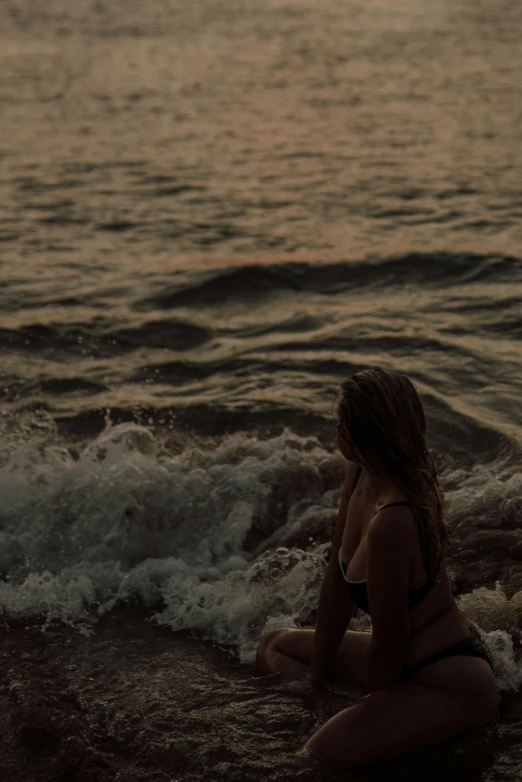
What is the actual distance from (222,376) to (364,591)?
18.7 feet

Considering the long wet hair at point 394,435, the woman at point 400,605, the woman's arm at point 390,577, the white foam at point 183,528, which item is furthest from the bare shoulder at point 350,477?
the white foam at point 183,528

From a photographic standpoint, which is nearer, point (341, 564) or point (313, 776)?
point (313, 776)

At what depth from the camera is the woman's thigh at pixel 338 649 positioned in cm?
518

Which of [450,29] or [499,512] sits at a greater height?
[450,29]

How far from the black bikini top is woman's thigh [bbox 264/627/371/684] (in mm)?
567

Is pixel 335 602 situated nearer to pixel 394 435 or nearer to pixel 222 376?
pixel 394 435

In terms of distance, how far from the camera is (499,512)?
714cm

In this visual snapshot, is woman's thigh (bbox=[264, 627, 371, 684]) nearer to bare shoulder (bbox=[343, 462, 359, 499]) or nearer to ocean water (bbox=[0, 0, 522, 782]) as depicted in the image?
ocean water (bbox=[0, 0, 522, 782])

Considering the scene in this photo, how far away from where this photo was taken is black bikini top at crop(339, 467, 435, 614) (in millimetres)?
4422

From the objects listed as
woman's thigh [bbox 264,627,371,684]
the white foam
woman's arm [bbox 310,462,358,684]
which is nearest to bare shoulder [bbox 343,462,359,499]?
woman's arm [bbox 310,462,358,684]

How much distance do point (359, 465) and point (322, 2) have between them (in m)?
36.0

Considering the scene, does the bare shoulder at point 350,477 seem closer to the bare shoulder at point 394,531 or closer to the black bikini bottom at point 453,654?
the bare shoulder at point 394,531

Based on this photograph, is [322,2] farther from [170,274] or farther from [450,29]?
[170,274]

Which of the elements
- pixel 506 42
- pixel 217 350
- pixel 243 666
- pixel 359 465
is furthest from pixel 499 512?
pixel 506 42
